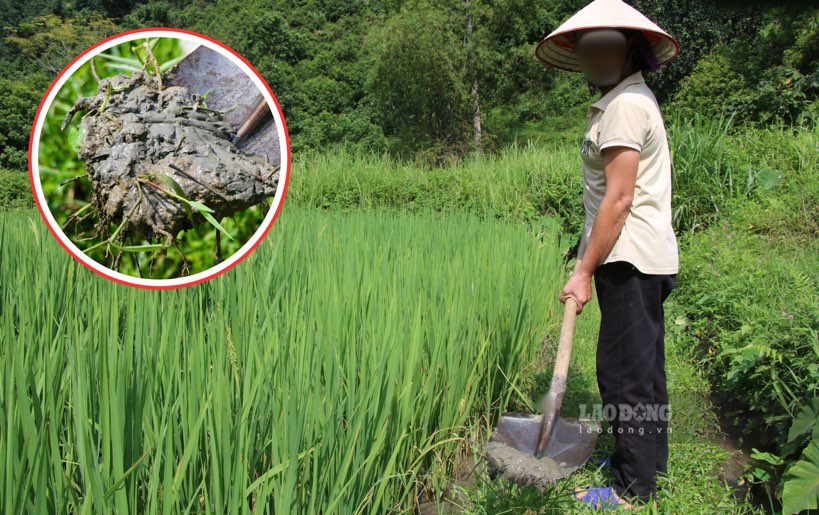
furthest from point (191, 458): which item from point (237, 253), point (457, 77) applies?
point (457, 77)

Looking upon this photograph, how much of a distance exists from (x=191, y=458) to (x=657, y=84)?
37.4 ft

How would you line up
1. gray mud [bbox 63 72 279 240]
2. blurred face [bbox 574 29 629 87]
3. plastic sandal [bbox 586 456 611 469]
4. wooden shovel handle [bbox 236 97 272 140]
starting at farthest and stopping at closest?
plastic sandal [bbox 586 456 611 469] → blurred face [bbox 574 29 629 87] → wooden shovel handle [bbox 236 97 272 140] → gray mud [bbox 63 72 279 240]

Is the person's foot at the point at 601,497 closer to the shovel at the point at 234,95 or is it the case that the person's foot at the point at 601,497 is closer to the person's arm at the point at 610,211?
the person's arm at the point at 610,211

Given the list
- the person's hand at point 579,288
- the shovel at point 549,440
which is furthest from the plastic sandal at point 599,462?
the person's hand at point 579,288

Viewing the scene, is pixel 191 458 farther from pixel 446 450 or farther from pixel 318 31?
pixel 318 31

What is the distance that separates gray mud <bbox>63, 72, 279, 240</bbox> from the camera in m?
0.81

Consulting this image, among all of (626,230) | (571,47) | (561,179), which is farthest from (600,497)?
(561,179)

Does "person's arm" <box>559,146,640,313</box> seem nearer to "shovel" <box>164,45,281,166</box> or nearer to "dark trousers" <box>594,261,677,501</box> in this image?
"dark trousers" <box>594,261,677,501</box>

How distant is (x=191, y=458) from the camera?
0.97 m

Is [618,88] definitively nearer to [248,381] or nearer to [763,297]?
[248,381]

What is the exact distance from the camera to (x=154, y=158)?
82 cm

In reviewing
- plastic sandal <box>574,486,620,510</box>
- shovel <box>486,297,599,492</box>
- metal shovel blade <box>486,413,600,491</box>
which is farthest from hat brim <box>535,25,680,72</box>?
plastic sandal <box>574,486,620,510</box>

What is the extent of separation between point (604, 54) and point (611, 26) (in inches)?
3.9

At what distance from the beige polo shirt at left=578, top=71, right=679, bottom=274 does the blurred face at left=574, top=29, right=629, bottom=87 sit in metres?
0.04
